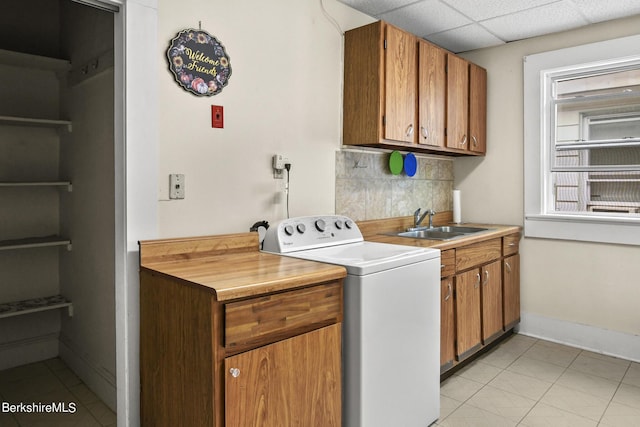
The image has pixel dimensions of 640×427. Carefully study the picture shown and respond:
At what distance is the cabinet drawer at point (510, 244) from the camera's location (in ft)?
11.0

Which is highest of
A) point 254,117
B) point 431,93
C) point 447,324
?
point 431,93

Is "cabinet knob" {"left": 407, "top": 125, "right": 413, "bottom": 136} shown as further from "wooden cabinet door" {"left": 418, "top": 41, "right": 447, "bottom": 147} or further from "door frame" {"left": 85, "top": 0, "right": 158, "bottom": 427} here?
"door frame" {"left": 85, "top": 0, "right": 158, "bottom": 427}

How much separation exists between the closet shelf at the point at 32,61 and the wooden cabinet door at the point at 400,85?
205 centimetres

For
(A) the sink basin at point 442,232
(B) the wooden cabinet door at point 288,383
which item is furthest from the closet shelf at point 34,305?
(A) the sink basin at point 442,232

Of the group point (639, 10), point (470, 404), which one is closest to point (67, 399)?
point (470, 404)

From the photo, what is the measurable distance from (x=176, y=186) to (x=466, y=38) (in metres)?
2.62

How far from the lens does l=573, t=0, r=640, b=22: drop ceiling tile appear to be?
2.81m

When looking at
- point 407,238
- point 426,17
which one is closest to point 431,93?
point 426,17

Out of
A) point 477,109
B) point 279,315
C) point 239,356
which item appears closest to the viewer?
point 239,356

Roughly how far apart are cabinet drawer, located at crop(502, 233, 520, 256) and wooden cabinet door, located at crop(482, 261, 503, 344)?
0.15m

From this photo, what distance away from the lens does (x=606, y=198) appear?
11.3ft

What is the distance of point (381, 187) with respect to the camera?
312 centimetres

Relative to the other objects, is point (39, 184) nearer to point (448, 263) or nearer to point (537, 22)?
point (448, 263)

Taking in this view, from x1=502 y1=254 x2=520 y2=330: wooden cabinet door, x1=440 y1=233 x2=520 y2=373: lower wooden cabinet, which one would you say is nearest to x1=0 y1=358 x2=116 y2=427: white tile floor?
Answer: x1=440 y1=233 x2=520 y2=373: lower wooden cabinet
